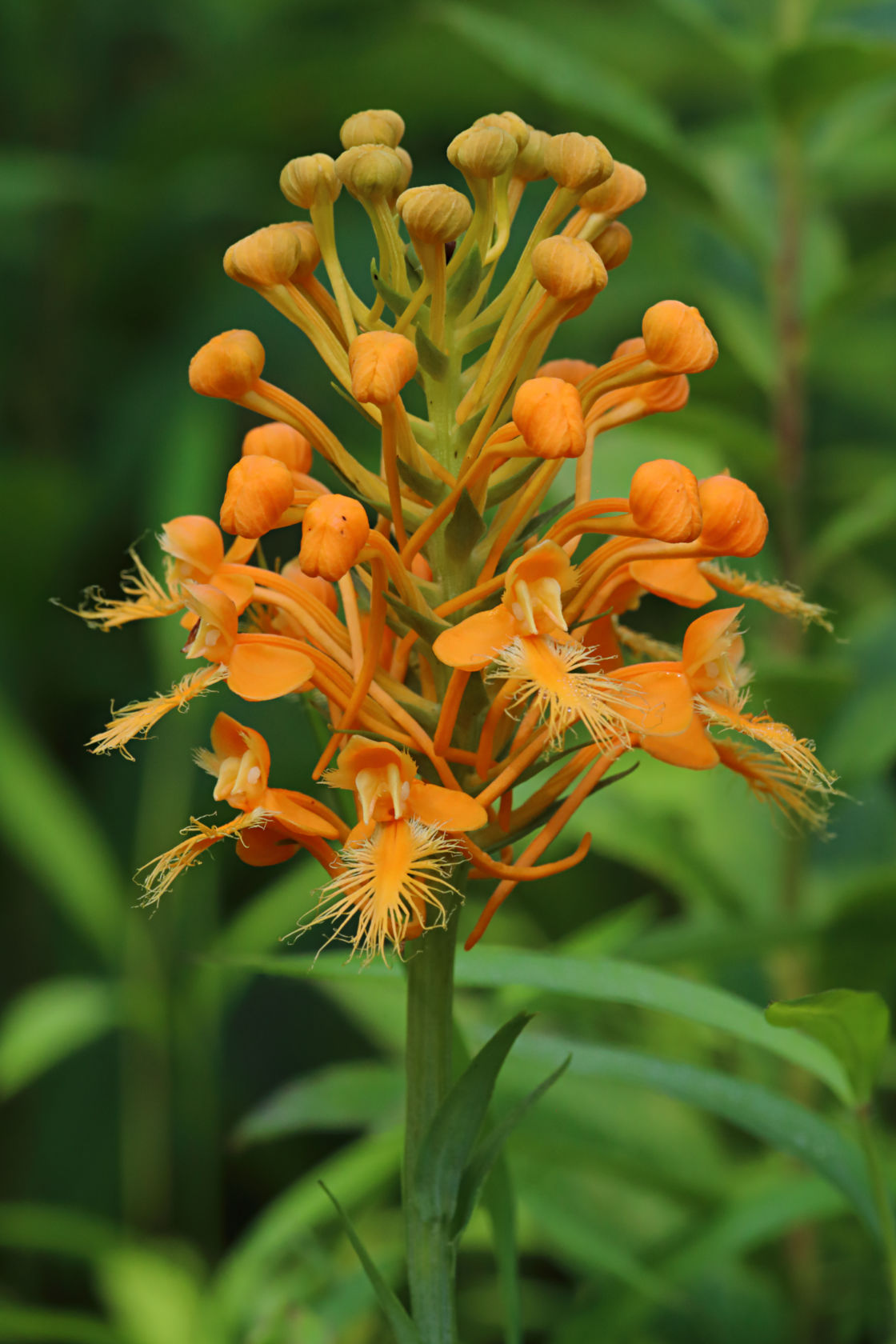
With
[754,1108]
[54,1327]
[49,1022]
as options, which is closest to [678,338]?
[754,1108]

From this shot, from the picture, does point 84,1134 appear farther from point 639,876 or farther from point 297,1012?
point 639,876

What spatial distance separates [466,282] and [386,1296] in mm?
717

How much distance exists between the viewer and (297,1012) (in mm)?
2783

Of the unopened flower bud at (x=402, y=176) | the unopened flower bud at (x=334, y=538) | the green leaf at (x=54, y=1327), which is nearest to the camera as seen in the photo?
the unopened flower bud at (x=334, y=538)

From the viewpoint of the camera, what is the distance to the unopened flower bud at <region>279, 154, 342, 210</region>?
2.97 feet

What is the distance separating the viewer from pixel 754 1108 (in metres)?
1.11

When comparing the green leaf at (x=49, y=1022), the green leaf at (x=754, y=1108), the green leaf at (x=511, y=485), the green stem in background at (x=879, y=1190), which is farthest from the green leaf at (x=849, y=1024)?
the green leaf at (x=49, y=1022)

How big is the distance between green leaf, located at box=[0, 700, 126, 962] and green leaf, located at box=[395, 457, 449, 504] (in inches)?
59.7

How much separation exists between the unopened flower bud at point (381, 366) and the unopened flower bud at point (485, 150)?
16cm

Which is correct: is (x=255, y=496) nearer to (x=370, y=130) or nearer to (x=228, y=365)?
(x=228, y=365)

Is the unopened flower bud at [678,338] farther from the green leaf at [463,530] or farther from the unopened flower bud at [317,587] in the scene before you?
the unopened flower bud at [317,587]

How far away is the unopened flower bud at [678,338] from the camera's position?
2.81 ft

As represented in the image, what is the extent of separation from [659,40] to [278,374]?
3.92 feet

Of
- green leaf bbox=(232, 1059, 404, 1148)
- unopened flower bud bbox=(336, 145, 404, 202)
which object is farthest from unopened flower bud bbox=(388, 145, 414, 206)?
green leaf bbox=(232, 1059, 404, 1148)
